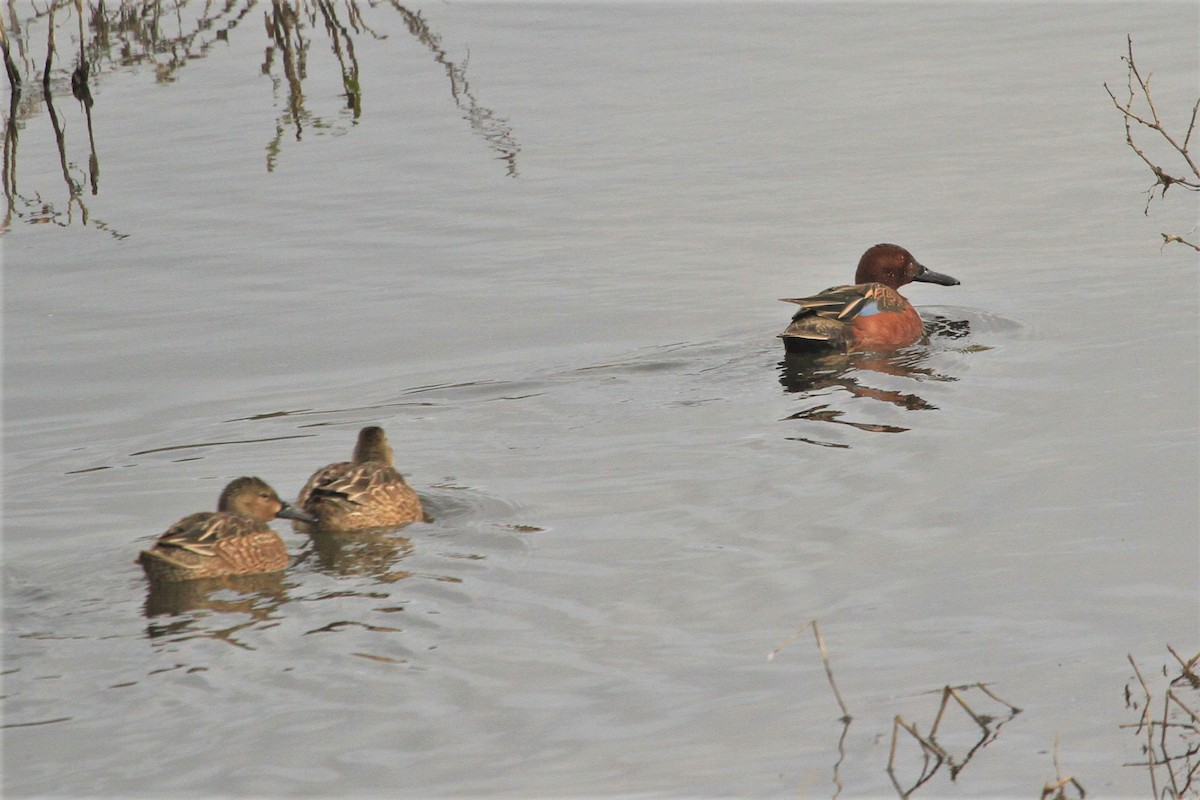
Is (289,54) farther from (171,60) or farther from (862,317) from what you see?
(862,317)

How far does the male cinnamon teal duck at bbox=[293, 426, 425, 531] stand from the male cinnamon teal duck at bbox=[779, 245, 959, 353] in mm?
4164

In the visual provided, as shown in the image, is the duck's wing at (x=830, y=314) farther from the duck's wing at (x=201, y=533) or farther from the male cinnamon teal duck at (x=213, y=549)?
the duck's wing at (x=201, y=533)

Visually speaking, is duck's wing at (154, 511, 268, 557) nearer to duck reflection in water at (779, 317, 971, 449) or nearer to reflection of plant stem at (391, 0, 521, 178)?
duck reflection in water at (779, 317, 971, 449)

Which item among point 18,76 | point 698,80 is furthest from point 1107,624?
point 18,76

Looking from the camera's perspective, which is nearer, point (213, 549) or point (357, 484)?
point (213, 549)

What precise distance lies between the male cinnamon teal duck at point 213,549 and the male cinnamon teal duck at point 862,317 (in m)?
5.08

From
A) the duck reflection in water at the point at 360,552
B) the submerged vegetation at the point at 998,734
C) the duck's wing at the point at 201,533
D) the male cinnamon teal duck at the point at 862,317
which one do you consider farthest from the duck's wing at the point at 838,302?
the submerged vegetation at the point at 998,734

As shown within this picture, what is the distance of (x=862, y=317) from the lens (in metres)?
12.8

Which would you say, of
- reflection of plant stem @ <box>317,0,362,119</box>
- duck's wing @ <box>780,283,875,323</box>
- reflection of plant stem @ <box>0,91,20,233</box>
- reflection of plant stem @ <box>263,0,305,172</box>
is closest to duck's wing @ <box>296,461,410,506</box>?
duck's wing @ <box>780,283,875,323</box>

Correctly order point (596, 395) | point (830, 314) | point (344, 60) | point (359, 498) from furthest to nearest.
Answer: point (344, 60), point (830, 314), point (596, 395), point (359, 498)

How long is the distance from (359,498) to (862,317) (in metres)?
5.24

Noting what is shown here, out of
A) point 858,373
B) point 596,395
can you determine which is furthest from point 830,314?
point 596,395

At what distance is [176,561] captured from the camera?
8117 millimetres

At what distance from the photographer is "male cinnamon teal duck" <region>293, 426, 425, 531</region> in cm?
894
